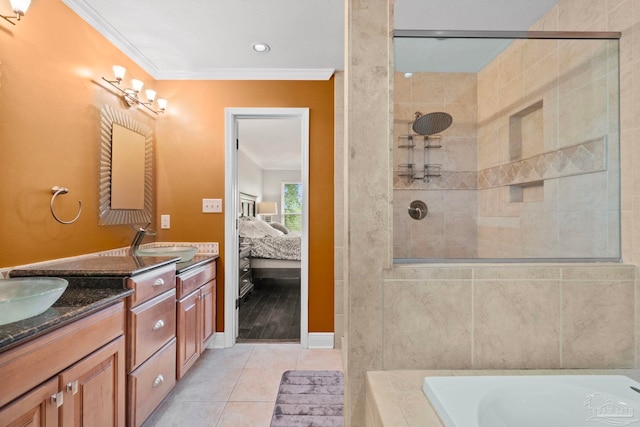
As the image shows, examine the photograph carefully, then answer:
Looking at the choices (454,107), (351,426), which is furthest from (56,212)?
(454,107)

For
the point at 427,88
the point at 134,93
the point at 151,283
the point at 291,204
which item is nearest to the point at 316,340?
the point at 151,283

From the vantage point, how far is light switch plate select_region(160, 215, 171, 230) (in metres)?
2.70

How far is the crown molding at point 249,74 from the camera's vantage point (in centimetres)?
267

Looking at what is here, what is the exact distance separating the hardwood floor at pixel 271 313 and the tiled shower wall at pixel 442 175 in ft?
6.42

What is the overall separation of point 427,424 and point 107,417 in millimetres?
1390

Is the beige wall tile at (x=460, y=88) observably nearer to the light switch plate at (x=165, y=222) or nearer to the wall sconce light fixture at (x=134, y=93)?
the wall sconce light fixture at (x=134, y=93)

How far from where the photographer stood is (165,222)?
270 cm

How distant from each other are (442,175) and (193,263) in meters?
1.84

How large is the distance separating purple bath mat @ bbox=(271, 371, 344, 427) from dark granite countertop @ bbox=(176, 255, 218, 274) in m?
1.06

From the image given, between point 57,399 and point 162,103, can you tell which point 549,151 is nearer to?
point 57,399

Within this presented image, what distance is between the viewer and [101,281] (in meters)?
1.47

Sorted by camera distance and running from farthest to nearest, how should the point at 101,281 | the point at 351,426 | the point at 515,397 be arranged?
the point at 101,281
the point at 351,426
the point at 515,397

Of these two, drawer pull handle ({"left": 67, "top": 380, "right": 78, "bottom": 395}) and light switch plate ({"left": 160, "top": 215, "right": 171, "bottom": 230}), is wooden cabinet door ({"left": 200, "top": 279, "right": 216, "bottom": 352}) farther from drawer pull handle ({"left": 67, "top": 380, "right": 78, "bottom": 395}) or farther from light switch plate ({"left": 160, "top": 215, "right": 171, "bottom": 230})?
drawer pull handle ({"left": 67, "top": 380, "right": 78, "bottom": 395})

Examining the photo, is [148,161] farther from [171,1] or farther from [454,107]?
[454,107]
